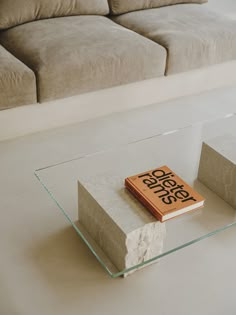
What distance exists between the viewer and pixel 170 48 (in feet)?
8.61

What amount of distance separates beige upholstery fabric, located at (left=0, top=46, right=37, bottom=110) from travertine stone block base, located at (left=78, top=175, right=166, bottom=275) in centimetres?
82

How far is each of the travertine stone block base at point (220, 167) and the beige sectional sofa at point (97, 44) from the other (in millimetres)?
871

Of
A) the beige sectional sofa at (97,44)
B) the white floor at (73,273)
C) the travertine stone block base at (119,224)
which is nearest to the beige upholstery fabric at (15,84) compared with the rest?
the beige sectional sofa at (97,44)

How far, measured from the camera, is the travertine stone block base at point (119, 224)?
146cm

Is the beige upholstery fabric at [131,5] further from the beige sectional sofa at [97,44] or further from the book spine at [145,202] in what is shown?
the book spine at [145,202]

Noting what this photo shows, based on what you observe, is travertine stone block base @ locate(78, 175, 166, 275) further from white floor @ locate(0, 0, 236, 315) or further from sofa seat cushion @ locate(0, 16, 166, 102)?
sofa seat cushion @ locate(0, 16, 166, 102)

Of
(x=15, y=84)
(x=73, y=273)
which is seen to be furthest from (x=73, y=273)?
(x=15, y=84)

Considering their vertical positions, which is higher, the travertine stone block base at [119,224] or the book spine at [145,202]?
the book spine at [145,202]

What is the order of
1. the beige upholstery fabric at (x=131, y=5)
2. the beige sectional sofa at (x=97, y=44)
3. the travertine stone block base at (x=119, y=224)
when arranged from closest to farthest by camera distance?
the travertine stone block base at (x=119, y=224), the beige sectional sofa at (x=97, y=44), the beige upholstery fabric at (x=131, y=5)

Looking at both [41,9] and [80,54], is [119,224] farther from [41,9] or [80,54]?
[41,9]

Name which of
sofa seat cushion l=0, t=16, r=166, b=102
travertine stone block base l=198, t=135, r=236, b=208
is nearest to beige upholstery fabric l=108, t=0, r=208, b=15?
sofa seat cushion l=0, t=16, r=166, b=102

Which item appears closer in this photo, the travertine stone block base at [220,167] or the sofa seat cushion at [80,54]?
the travertine stone block base at [220,167]

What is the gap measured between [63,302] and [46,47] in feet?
4.61

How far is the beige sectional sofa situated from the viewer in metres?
2.30
